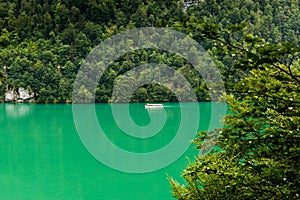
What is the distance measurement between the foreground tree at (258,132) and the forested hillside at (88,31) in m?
51.8

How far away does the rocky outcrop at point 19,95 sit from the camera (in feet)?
208

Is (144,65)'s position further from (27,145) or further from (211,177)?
(211,177)

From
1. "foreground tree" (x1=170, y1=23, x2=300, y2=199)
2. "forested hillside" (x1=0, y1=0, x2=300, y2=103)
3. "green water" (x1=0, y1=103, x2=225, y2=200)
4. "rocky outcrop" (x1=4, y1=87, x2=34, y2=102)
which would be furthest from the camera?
"forested hillside" (x1=0, y1=0, x2=300, y2=103)

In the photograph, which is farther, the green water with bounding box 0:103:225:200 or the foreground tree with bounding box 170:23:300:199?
the green water with bounding box 0:103:225:200

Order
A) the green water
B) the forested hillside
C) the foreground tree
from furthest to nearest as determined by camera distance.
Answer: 1. the forested hillside
2. the green water
3. the foreground tree

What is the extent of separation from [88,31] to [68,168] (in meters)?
59.3

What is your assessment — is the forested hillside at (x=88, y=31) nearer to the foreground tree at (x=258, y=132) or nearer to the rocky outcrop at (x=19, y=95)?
the rocky outcrop at (x=19, y=95)

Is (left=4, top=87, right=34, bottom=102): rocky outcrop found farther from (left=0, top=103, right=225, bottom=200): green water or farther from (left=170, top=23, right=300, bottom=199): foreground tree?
(left=170, top=23, right=300, bottom=199): foreground tree

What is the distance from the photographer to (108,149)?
79.0ft

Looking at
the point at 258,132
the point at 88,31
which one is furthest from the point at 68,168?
the point at 88,31

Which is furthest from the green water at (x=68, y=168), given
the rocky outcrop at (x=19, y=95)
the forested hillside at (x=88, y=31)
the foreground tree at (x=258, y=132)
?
the rocky outcrop at (x=19, y=95)

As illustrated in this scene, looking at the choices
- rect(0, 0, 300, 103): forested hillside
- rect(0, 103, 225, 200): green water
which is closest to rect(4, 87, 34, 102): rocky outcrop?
rect(0, 0, 300, 103): forested hillside

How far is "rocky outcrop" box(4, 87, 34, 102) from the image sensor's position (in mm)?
63312

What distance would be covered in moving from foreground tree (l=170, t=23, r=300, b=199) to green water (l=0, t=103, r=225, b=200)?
1020 centimetres
